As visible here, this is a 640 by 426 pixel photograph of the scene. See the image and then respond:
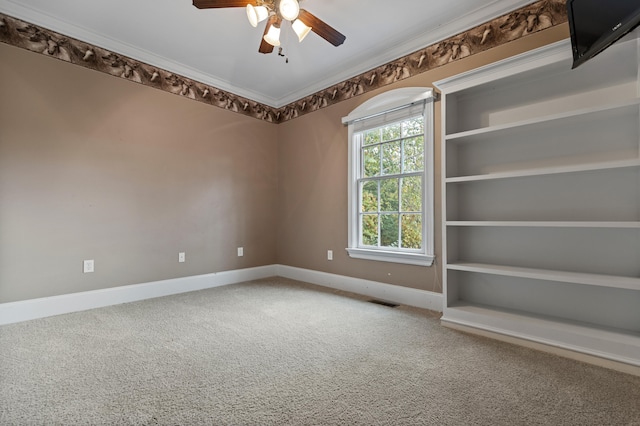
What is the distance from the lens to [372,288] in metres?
3.52

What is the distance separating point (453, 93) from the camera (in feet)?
8.70

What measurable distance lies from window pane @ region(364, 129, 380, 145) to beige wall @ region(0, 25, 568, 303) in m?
0.31

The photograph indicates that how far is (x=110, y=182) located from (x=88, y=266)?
0.89m

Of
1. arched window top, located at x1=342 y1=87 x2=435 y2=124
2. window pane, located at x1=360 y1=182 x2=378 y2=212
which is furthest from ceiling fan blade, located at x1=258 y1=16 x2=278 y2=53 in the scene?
window pane, located at x1=360 y1=182 x2=378 y2=212

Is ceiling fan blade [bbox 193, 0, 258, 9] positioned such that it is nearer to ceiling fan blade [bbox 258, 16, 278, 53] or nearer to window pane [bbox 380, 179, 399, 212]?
ceiling fan blade [bbox 258, 16, 278, 53]

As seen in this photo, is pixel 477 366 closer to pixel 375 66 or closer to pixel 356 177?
pixel 356 177

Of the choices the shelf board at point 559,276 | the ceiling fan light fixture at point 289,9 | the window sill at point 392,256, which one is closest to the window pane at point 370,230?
the window sill at point 392,256

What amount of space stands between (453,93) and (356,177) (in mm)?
1455

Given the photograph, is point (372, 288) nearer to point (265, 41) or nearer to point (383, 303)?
point (383, 303)

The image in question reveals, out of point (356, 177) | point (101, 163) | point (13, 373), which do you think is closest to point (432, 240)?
point (356, 177)

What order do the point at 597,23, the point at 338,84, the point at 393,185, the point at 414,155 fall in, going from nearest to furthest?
the point at 597,23 < the point at 414,155 < the point at 393,185 < the point at 338,84

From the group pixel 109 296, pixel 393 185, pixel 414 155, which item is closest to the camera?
pixel 109 296

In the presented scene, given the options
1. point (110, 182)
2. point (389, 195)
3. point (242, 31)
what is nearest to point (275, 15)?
point (242, 31)

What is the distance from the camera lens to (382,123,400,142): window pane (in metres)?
3.43
